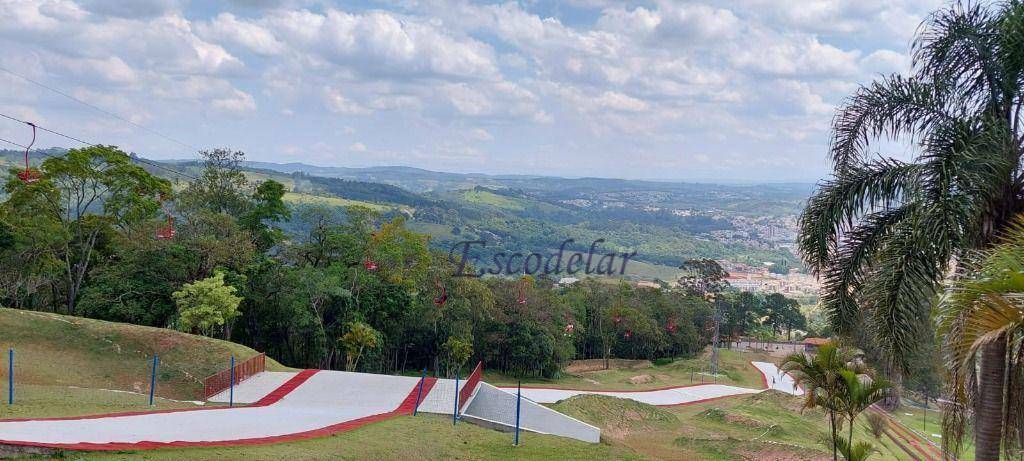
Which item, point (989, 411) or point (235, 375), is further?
point (235, 375)

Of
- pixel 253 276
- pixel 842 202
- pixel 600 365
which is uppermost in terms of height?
pixel 842 202

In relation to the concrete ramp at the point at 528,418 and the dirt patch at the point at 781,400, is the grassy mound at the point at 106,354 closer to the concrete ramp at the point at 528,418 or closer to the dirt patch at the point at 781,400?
the concrete ramp at the point at 528,418

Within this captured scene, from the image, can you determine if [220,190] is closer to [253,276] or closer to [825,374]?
[253,276]

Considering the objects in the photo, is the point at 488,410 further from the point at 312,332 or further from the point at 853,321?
the point at 312,332

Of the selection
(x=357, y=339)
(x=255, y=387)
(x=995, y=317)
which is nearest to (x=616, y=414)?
(x=255, y=387)

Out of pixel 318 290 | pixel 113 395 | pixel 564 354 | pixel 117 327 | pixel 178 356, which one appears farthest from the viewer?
pixel 564 354

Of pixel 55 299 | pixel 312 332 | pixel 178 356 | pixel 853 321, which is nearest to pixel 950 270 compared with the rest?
pixel 853 321
